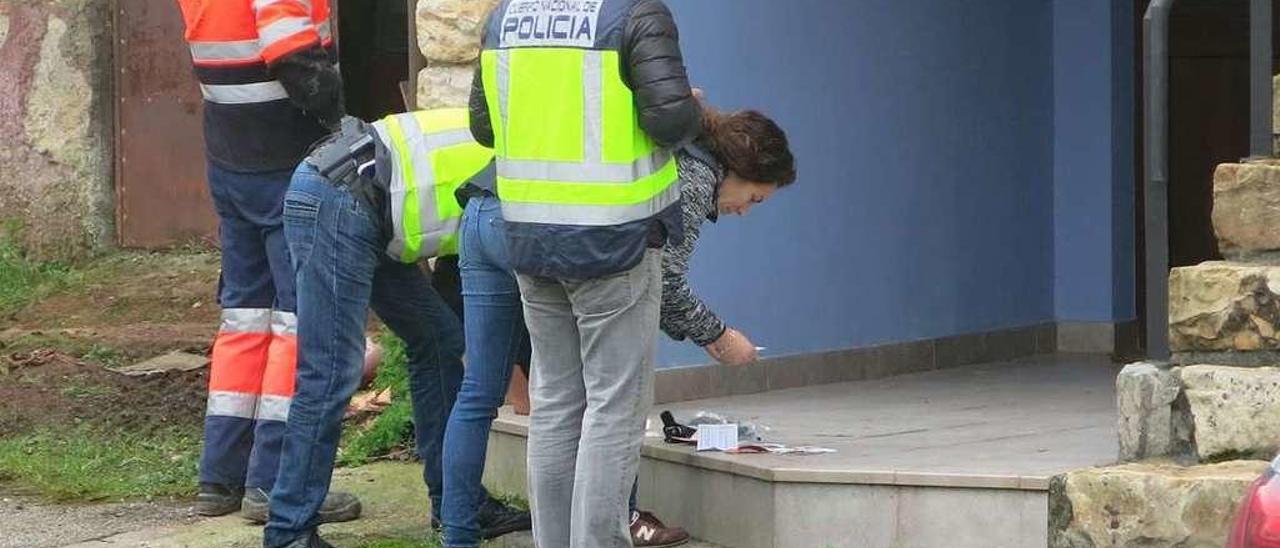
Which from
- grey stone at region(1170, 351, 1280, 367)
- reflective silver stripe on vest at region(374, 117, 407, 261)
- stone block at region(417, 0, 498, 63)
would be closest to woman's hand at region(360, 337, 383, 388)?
stone block at region(417, 0, 498, 63)

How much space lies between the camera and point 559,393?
532 centimetres

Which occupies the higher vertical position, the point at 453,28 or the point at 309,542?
the point at 453,28

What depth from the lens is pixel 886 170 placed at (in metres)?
8.30

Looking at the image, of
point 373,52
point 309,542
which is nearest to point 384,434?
point 309,542

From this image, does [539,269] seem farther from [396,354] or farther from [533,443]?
[396,354]

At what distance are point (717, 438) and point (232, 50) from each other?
1.83 meters

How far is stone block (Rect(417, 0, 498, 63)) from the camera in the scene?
23.7 ft

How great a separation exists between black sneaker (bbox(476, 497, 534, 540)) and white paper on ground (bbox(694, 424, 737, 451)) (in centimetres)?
52

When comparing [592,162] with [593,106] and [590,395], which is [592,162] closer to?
[593,106]

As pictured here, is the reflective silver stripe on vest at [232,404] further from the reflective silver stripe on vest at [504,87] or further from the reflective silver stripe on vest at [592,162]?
the reflective silver stripe on vest at [592,162]

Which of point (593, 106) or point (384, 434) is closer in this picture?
point (593, 106)

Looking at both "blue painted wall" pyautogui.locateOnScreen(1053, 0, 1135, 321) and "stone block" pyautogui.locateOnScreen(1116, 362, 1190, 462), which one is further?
"blue painted wall" pyautogui.locateOnScreen(1053, 0, 1135, 321)

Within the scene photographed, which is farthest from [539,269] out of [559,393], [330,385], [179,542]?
[179,542]

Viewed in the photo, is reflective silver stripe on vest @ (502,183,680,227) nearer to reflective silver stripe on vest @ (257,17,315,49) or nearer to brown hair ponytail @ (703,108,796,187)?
brown hair ponytail @ (703,108,796,187)
